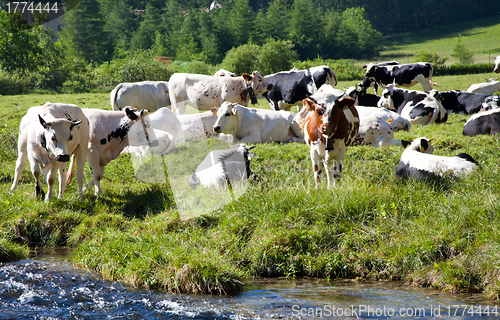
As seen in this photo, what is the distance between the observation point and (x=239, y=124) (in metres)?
12.1

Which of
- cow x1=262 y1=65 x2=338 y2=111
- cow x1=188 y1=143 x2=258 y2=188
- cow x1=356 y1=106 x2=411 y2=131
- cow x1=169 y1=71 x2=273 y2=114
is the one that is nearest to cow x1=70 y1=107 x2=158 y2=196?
cow x1=188 y1=143 x2=258 y2=188

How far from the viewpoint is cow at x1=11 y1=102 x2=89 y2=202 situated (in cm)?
779

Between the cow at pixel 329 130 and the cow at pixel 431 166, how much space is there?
4.08 ft

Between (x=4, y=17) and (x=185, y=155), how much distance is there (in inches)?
1966

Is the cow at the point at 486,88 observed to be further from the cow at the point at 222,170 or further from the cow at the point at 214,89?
the cow at the point at 222,170

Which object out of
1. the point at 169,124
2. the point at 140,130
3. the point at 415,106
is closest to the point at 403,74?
the point at 415,106

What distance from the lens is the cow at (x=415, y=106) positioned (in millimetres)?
14398

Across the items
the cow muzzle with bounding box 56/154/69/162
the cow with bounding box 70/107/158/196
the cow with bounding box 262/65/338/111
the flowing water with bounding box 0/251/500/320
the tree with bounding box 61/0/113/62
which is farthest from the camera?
the tree with bounding box 61/0/113/62

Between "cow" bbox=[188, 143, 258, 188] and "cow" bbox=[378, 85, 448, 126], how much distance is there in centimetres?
671

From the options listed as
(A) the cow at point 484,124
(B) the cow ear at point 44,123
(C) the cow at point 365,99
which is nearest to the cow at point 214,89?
(C) the cow at point 365,99

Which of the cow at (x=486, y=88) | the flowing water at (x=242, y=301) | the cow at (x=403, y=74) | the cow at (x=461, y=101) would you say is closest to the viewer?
the flowing water at (x=242, y=301)

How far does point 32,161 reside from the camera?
27.5 ft

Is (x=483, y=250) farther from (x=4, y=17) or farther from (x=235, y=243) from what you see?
(x=4, y=17)

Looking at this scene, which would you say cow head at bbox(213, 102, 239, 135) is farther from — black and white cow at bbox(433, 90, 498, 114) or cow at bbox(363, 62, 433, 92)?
cow at bbox(363, 62, 433, 92)
